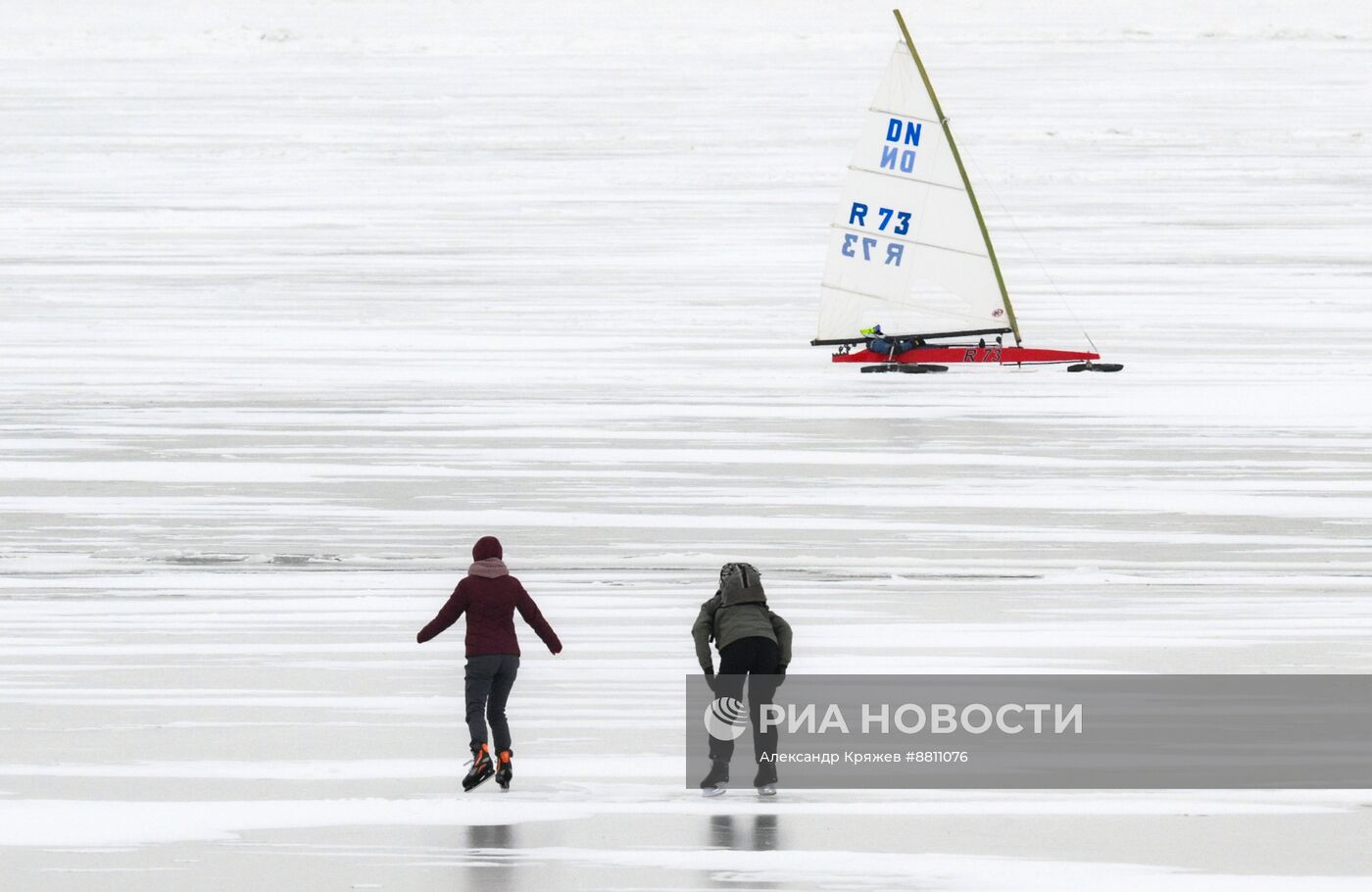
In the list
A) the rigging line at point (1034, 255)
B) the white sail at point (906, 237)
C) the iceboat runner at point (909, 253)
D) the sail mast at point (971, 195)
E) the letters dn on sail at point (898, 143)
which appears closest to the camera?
the sail mast at point (971, 195)

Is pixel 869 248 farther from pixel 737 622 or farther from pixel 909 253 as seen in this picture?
pixel 737 622

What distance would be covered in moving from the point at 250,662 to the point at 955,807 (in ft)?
13.9

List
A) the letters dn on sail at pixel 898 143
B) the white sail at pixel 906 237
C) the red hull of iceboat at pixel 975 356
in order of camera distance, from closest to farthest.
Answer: the red hull of iceboat at pixel 975 356, the white sail at pixel 906 237, the letters dn on sail at pixel 898 143

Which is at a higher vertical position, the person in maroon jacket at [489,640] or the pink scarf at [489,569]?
the pink scarf at [489,569]

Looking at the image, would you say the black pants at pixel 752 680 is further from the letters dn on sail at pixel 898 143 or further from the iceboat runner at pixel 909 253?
the letters dn on sail at pixel 898 143

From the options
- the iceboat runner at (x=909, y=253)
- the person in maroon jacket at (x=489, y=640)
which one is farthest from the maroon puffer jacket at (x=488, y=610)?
the iceboat runner at (x=909, y=253)

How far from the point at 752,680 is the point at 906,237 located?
62.8 ft

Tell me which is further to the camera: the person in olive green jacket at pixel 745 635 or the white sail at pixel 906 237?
the white sail at pixel 906 237

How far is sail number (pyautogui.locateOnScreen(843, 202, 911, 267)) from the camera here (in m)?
28.7

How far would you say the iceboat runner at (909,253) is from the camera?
92.3 ft

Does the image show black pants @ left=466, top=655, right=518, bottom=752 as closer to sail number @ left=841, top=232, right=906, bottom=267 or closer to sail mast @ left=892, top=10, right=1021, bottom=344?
sail mast @ left=892, top=10, right=1021, bottom=344

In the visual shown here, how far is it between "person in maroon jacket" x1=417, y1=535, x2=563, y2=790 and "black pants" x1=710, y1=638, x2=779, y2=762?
0.72 metres

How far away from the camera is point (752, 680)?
10.1 meters

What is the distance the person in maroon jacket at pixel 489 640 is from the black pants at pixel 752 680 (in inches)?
28.3
